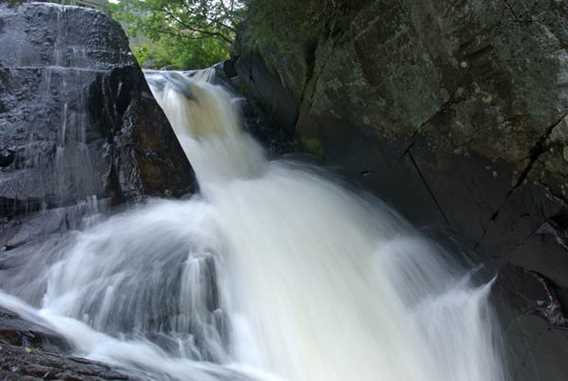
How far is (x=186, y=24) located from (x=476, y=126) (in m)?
7.63

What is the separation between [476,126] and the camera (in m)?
3.97

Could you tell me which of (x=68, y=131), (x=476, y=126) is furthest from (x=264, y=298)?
(x=68, y=131)

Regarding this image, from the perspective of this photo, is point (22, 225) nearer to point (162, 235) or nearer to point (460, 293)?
point (162, 235)

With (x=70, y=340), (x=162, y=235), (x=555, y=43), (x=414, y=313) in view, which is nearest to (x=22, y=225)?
(x=162, y=235)

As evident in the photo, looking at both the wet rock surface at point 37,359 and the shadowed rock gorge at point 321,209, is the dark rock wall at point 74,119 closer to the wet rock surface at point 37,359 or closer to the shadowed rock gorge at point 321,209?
the shadowed rock gorge at point 321,209

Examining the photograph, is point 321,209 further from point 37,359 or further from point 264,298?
point 37,359

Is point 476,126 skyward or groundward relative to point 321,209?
skyward

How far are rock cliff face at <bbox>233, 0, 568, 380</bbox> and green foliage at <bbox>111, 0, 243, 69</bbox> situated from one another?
11.9ft

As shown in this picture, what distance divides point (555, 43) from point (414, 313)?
2728mm

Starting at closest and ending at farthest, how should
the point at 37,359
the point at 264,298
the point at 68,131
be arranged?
the point at 37,359 < the point at 264,298 < the point at 68,131

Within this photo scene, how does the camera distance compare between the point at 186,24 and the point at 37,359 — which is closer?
the point at 37,359

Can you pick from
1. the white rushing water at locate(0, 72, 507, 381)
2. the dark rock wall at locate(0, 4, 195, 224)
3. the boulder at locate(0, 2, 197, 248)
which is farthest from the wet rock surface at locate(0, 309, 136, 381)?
the dark rock wall at locate(0, 4, 195, 224)

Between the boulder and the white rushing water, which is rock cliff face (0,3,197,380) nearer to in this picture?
the boulder

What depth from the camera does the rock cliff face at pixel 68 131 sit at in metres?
4.15
